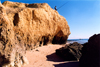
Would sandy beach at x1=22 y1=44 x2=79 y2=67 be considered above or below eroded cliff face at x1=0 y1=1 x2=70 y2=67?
below

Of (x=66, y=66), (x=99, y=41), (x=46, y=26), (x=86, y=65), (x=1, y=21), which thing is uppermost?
(x=46, y=26)

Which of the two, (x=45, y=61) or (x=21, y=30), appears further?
(x=21, y=30)

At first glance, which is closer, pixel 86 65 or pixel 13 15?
pixel 86 65

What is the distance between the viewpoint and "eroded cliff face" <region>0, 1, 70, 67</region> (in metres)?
3.70

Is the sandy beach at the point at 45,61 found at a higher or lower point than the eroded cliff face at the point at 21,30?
lower

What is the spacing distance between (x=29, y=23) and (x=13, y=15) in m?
1.93

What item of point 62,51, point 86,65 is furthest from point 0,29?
point 62,51

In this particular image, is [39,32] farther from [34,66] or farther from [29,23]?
[34,66]

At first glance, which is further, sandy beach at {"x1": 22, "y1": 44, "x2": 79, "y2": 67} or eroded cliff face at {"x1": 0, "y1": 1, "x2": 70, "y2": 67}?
sandy beach at {"x1": 22, "y1": 44, "x2": 79, "y2": 67}

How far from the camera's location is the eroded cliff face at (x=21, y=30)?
3.70m

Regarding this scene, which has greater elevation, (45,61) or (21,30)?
(21,30)

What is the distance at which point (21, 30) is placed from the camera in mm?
7641

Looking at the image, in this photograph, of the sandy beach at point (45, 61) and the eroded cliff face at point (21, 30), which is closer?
the eroded cliff face at point (21, 30)

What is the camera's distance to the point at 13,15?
7465mm
